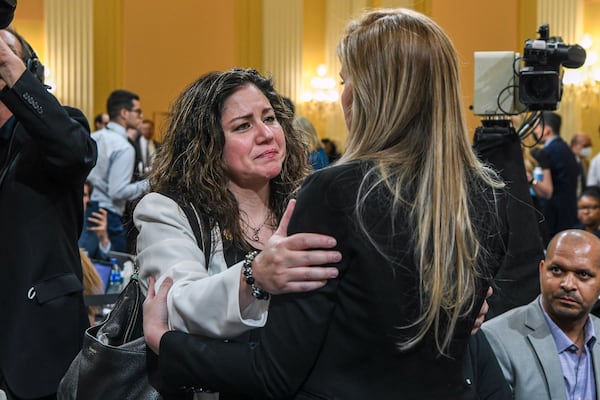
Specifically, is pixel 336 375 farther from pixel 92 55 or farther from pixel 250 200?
pixel 92 55

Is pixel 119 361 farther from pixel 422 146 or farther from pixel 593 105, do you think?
pixel 593 105

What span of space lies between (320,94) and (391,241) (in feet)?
37.9

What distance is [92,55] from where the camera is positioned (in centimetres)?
1241

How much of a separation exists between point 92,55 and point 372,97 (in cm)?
1131

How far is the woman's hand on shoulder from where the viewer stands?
1.51m

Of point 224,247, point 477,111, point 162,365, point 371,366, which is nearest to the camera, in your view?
point 371,366

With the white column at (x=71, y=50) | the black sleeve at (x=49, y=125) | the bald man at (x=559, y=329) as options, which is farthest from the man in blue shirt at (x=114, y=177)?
the white column at (x=71, y=50)

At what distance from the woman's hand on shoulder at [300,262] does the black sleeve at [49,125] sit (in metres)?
1.00

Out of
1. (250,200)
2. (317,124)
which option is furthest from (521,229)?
(317,124)

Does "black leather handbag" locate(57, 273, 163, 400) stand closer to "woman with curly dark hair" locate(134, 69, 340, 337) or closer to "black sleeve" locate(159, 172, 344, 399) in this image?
"woman with curly dark hair" locate(134, 69, 340, 337)

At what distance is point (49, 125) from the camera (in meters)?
2.37

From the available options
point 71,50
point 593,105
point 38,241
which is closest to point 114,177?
point 38,241

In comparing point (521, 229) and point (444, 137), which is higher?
point (444, 137)

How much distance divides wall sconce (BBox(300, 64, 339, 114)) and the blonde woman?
1135 cm
